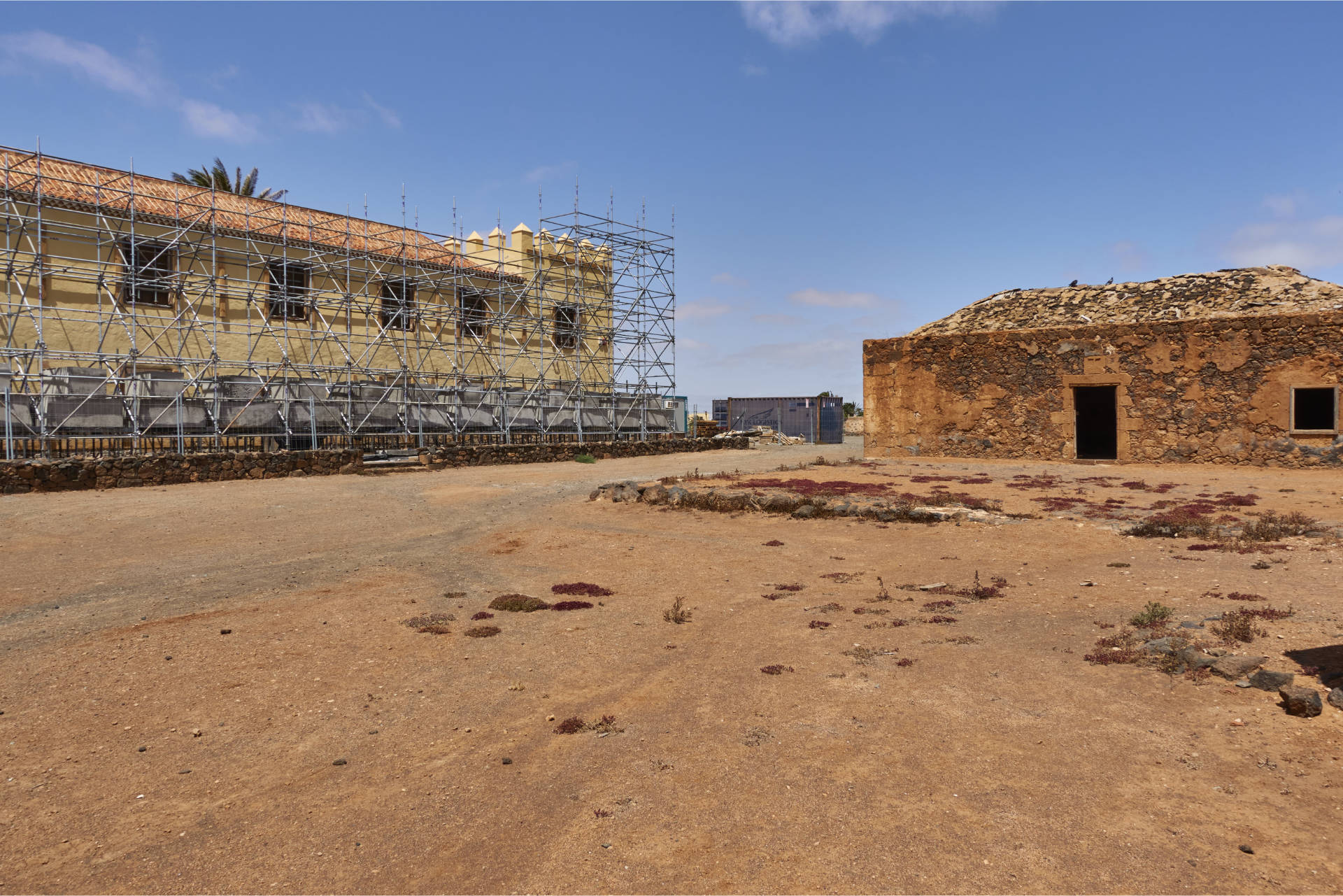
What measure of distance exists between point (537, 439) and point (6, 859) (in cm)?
2893

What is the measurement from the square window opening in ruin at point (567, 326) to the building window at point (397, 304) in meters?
6.14

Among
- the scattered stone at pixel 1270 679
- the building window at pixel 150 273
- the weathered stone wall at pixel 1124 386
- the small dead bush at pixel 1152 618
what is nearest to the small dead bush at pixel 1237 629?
the small dead bush at pixel 1152 618

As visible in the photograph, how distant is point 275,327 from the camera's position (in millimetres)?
28812

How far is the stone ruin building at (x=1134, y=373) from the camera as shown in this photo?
1969 centimetres

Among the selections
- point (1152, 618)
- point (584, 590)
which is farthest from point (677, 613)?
point (1152, 618)

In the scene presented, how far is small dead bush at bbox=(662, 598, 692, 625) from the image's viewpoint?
7.71 m

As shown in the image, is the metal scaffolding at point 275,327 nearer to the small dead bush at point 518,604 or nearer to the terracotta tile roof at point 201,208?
the terracotta tile roof at point 201,208

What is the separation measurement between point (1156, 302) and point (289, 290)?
29.1 metres

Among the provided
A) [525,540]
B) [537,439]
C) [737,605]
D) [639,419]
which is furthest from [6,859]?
[639,419]

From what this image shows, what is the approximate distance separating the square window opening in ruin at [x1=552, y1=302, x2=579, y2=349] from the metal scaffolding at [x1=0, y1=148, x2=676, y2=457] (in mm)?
162

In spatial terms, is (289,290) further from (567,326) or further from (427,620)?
(427,620)

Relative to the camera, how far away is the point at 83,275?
960 inches

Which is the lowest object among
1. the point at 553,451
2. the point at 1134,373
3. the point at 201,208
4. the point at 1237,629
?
the point at 1237,629

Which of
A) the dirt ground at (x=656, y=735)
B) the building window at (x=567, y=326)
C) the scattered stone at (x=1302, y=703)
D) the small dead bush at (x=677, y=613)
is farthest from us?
the building window at (x=567, y=326)
